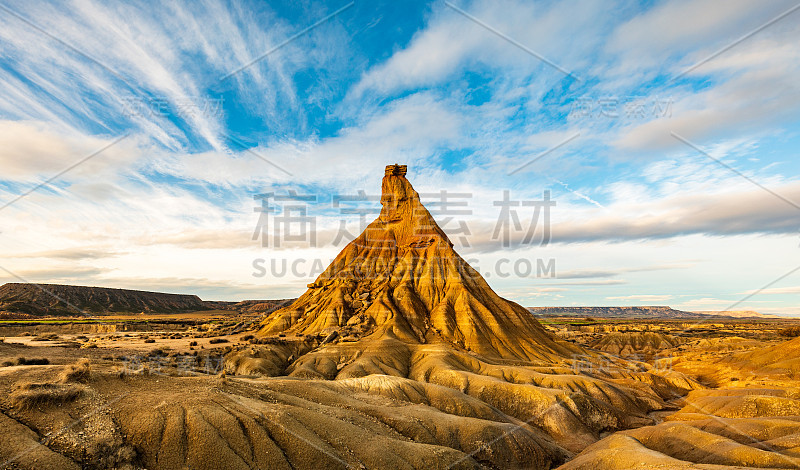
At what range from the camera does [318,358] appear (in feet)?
178

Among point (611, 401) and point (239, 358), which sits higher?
point (239, 358)

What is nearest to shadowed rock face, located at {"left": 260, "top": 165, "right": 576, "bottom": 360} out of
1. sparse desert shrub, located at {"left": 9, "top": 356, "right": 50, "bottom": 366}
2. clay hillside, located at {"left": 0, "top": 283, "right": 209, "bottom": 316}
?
sparse desert shrub, located at {"left": 9, "top": 356, "right": 50, "bottom": 366}

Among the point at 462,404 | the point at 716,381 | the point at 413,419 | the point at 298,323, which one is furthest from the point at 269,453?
the point at 716,381

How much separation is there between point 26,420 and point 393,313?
5840cm

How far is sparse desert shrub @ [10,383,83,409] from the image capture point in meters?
16.2

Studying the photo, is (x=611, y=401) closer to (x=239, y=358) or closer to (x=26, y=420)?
(x=239, y=358)

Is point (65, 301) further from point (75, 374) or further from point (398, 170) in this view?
point (75, 374)

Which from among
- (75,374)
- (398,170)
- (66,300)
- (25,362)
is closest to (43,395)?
(75,374)

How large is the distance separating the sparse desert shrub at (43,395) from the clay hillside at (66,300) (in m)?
163

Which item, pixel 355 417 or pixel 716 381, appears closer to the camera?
pixel 355 417

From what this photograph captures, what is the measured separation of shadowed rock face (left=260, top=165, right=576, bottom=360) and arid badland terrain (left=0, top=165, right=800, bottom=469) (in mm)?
386

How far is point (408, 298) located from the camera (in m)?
75.6

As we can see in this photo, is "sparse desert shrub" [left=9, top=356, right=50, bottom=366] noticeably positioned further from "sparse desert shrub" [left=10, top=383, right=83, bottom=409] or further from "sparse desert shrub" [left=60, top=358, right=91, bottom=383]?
"sparse desert shrub" [left=10, top=383, right=83, bottom=409]

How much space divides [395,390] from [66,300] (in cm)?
18757
